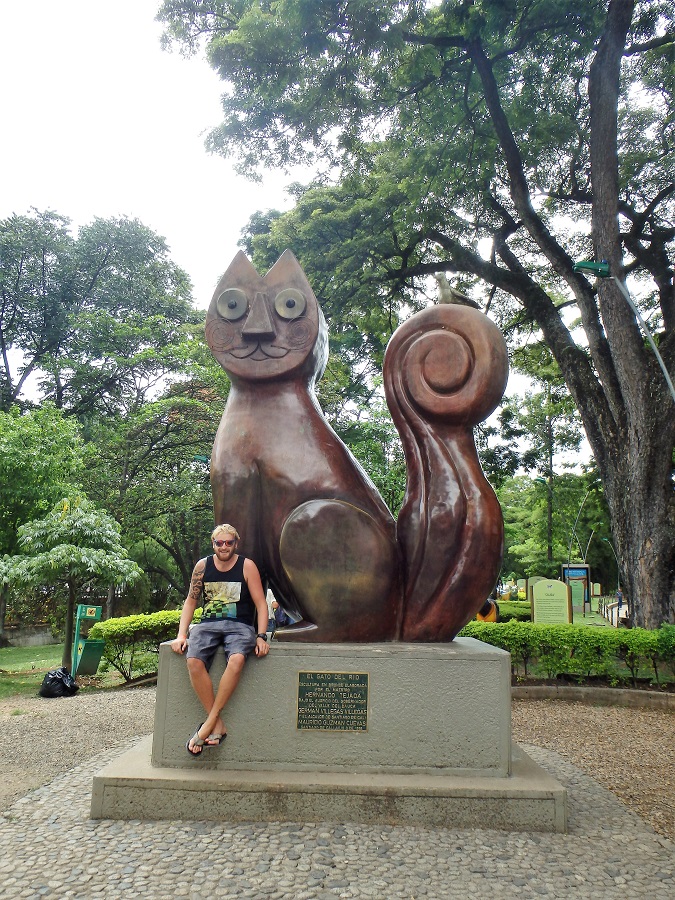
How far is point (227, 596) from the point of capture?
406 centimetres

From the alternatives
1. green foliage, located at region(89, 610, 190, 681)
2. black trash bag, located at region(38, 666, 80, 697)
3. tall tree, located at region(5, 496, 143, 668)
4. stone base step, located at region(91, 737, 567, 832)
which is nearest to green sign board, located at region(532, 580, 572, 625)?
green foliage, located at region(89, 610, 190, 681)

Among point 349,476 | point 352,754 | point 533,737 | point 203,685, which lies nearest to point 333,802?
point 352,754

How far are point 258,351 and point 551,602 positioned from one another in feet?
33.9

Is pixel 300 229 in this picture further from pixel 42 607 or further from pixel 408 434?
pixel 42 607

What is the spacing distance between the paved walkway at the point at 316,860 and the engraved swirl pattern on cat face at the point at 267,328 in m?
2.90

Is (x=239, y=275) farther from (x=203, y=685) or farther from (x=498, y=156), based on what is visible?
(x=498, y=156)

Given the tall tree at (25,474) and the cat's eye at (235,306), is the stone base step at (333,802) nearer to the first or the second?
the cat's eye at (235,306)

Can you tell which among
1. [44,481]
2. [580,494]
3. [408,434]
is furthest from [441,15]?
[580,494]

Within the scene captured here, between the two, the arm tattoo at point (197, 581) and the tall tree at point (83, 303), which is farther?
the tall tree at point (83, 303)

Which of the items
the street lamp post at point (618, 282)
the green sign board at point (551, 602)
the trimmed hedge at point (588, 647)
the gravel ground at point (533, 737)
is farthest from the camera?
the green sign board at point (551, 602)

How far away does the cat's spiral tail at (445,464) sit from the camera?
14.3 feet

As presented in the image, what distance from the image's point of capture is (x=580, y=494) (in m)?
29.7

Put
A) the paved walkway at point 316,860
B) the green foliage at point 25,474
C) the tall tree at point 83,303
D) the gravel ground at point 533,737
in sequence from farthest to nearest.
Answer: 1. the tall tree at point 83,303
2. the green foliage at point 25,474
3. the gravel ground at point 533,737
4. the paved walkway at point 316,860

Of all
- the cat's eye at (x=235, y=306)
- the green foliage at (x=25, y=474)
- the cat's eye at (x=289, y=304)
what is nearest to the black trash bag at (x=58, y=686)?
the green foliage at (x=25, y=474)
